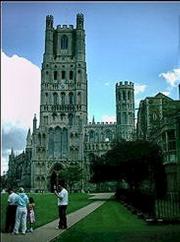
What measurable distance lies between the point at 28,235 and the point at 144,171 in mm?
29765

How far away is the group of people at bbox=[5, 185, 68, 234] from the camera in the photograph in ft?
53.8

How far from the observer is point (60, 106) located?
12225cm

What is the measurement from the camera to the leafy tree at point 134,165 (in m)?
39.3

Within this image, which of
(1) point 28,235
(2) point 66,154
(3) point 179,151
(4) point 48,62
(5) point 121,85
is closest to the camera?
(1) point 28,235

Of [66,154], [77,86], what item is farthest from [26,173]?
[77,86]

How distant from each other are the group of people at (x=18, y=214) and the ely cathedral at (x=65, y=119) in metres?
91.6

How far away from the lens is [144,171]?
145 ft

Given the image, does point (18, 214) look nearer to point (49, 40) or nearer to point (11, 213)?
point (11, 213)

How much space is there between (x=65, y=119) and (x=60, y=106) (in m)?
4.49

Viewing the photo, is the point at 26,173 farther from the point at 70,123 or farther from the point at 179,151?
the point at 179,151

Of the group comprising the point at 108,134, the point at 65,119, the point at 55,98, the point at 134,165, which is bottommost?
the point at 134,165

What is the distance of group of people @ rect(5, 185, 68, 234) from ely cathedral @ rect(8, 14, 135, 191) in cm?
9129

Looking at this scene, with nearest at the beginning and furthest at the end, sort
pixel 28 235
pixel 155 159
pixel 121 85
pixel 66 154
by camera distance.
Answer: pixel 28 235
pixel 155 159
pixel 66 154
pixel 121 85

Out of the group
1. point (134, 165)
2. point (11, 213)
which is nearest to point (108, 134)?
point (134, 165)
